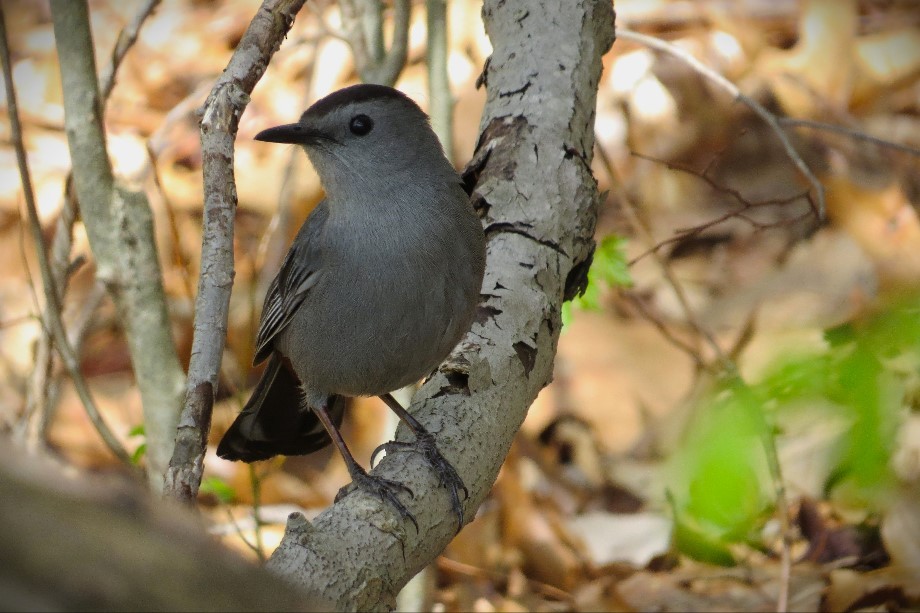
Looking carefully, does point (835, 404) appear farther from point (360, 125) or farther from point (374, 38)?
point (374, 38)

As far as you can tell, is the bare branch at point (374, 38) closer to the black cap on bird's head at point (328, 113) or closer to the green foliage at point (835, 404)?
the black cap on bird's head at point (328, 113)

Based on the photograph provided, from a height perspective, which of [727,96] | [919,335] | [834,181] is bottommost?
[919,335]

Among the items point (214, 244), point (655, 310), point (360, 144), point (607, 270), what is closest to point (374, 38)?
point (360, 144)

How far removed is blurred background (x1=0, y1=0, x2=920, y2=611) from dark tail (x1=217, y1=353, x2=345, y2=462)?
0.21 m

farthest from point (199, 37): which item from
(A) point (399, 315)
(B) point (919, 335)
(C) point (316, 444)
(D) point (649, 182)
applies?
(B) point (919, 335)

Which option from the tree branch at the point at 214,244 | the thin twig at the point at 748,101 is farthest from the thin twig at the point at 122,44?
the thin twig at the point at 748,101

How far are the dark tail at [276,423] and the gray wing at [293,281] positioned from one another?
20cm

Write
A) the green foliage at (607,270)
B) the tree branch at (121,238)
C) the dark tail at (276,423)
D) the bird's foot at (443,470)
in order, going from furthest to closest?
the green foliage at (607,270)
the dark tail at (276,423)
the tree branch at (121,238)
the bird's foot at (443,470)

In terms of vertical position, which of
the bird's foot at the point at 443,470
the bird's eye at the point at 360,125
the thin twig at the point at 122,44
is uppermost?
the thin twig at the point at 122,44

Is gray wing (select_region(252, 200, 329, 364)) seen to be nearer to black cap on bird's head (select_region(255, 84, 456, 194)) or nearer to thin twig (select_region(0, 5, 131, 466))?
black cap on bird's head (select_region(255, 84, 456, 194))

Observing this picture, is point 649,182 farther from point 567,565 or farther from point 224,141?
point 224,141

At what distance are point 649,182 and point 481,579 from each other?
3273 mm

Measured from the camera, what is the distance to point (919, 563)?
4.10m

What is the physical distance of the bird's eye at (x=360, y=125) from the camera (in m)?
3.53
